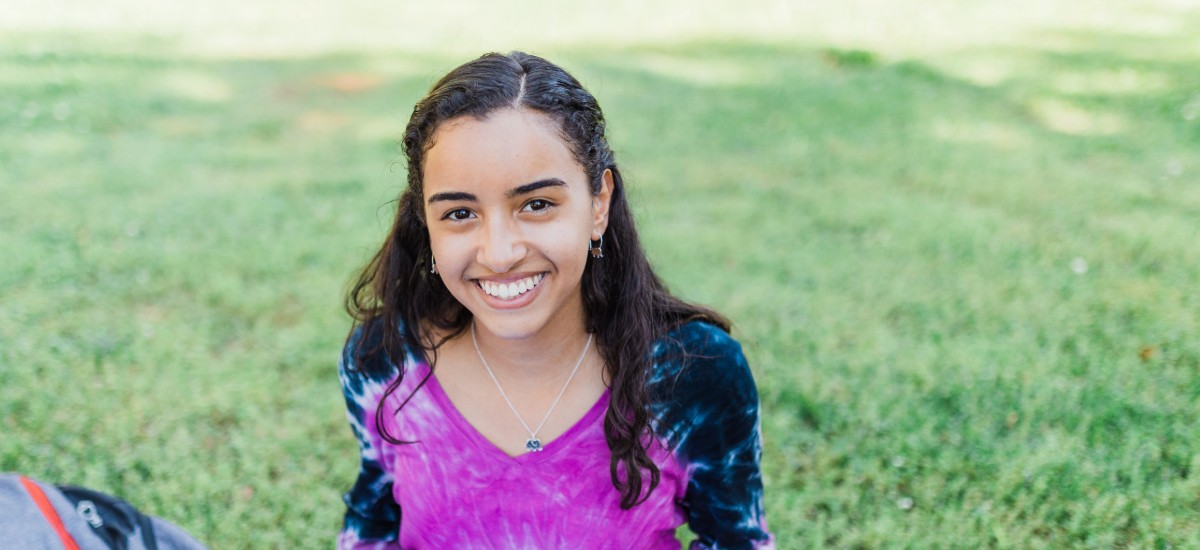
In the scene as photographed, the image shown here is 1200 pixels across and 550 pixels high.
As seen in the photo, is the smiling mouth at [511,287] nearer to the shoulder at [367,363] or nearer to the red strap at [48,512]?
the shoulder at [367,363]

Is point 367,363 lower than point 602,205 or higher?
lower

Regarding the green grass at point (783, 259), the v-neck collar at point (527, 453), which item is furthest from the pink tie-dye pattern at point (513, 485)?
the green grass at point (783, 259)

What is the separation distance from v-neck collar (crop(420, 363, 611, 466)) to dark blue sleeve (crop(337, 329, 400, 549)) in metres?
0.17

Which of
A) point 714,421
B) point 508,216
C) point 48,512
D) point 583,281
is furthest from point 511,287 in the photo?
point 48,512

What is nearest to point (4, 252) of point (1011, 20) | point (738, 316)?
point (738, 316)

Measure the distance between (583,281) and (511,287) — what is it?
25 centimetres

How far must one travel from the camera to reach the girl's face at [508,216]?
5.12 ft

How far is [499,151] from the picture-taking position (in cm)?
156

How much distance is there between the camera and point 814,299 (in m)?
4.04

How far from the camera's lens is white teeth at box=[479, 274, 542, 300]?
5.34 feet

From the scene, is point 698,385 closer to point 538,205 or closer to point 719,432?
point 719,432

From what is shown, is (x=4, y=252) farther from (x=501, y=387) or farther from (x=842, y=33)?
(x=842, y=33)

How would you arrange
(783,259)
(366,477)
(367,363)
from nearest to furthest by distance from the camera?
(367,363) < (366,477) < (783,259)

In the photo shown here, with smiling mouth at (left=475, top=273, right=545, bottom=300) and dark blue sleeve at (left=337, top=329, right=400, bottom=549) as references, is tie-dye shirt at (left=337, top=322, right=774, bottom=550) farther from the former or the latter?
smiling mouth at (left=475, top=273, right=545, bottom=300)
